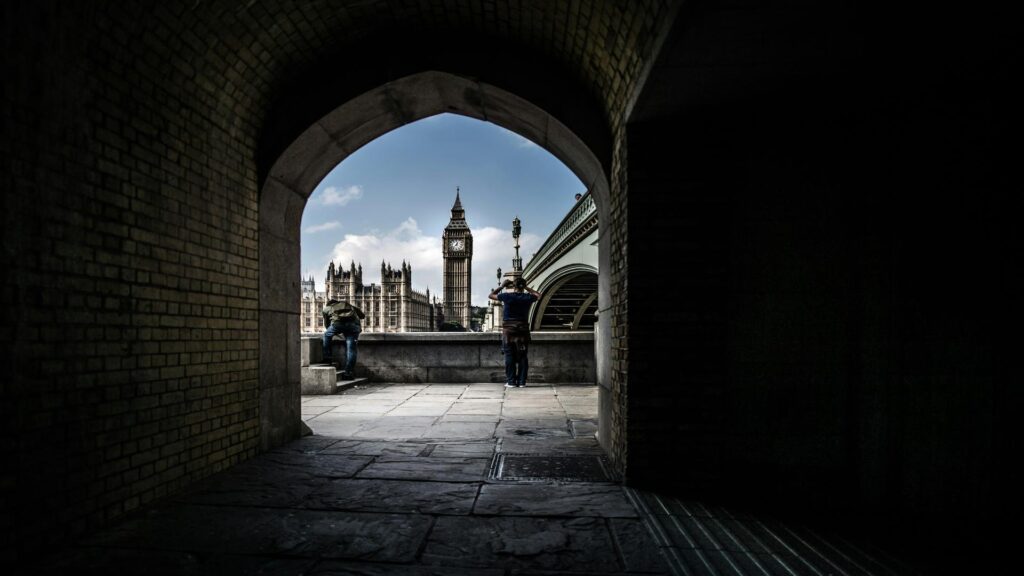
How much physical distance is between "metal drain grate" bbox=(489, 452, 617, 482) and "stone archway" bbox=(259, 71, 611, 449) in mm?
411

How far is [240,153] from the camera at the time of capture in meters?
4.47

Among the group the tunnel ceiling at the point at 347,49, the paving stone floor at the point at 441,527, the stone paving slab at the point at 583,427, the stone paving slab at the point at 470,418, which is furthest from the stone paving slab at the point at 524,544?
the stone paving slab at the point at 470,418

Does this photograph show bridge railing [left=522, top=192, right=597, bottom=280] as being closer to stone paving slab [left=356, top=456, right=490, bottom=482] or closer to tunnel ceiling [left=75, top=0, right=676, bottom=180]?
tunnel ceiling [left=75, top=0, right=676, bottom=180]

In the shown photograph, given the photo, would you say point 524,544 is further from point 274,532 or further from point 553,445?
point 553,445

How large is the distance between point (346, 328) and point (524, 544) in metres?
7.70

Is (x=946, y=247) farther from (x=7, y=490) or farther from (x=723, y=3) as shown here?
(x=7, y=490)

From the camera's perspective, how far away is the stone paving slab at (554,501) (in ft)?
10.5

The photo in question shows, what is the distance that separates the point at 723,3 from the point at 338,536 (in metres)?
3.32

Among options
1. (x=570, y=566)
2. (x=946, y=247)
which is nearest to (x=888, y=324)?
(x=946, y=247)

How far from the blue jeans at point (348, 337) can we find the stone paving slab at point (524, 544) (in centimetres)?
720

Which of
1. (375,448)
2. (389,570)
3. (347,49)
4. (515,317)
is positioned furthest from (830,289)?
(515,317)

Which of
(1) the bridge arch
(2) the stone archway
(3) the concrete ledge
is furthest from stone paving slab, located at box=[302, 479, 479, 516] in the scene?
(1) the bridge arch

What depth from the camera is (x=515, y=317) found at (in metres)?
9.11

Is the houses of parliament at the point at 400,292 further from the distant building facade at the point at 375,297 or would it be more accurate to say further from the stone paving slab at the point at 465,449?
the stone paving slab at the point at 465,449
